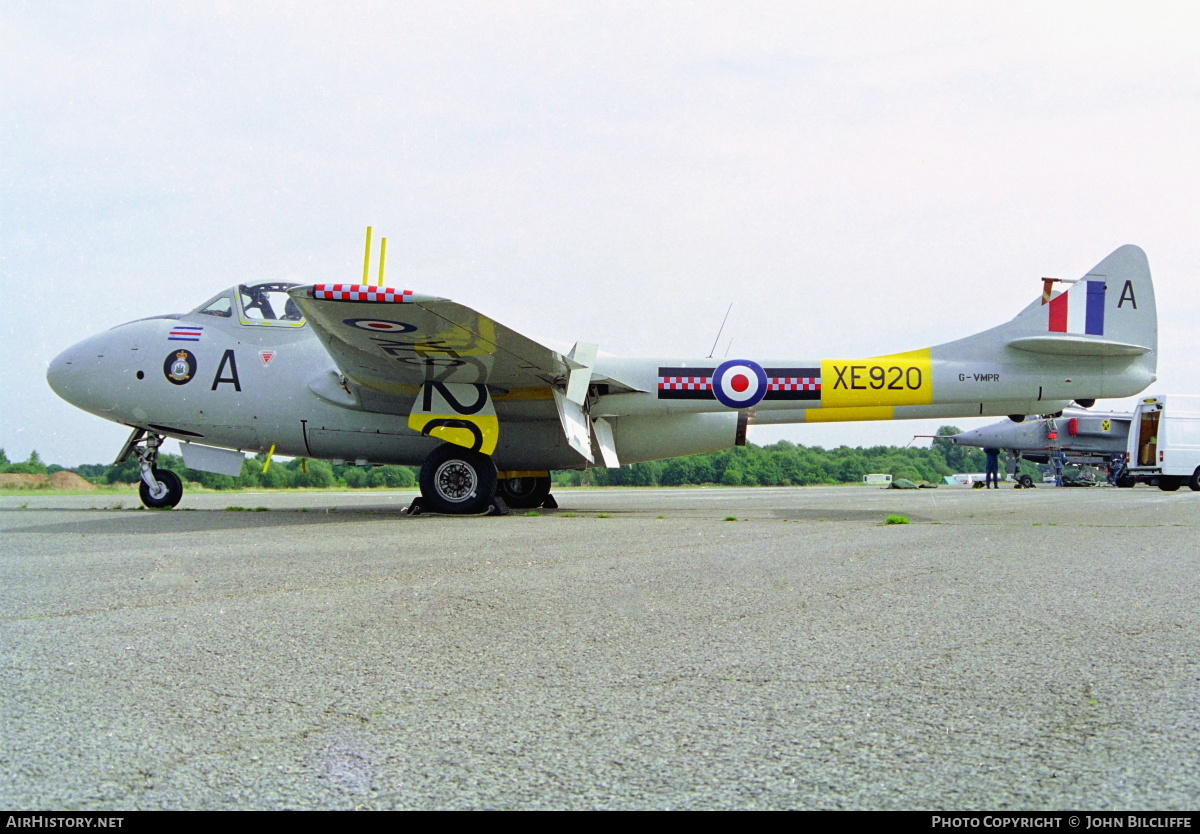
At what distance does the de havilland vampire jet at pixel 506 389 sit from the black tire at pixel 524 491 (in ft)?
2.78

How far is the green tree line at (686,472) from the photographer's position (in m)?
30.7

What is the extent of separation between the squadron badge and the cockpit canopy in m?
0.72

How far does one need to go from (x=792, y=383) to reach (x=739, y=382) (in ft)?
2.57

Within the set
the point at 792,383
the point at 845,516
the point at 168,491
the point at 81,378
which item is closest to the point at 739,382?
the point at 792,383

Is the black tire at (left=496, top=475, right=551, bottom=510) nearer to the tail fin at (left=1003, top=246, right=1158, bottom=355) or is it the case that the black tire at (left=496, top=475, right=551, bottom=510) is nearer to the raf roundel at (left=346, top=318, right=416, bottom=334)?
the raf roundel at (left=346, top=318, right=416, bottom=334)

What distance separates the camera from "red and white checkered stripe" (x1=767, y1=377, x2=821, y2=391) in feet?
43.6

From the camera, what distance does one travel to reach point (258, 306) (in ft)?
42.1

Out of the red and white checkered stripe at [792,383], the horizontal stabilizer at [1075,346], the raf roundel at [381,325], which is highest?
the horizontal stabilizer at [1075,346]

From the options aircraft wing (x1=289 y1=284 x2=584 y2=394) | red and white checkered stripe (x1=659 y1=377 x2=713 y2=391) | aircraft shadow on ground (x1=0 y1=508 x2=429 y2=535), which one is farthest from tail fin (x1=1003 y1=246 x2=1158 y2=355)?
aircraft shadow on ground (x1=0 y1=508 x2=429 y2=535)

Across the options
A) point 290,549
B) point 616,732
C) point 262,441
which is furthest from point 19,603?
point 262,441

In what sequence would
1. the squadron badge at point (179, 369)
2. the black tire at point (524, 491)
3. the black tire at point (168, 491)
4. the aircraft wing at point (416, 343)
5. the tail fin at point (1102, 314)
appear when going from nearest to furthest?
1. the aircraft wing at point (416, 343)
2. the squadron badge at point (179, 369)
3. the tail fin at point (1102, 314)
4. the black tire at point (168, 491)
5. the black tire at point (524, 491)

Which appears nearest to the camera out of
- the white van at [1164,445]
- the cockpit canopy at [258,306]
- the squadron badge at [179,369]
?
the squadron badge at [179,369]

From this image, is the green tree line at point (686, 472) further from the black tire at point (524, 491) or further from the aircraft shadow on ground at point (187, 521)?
the aircraft shadow on ground at point (187, 521)

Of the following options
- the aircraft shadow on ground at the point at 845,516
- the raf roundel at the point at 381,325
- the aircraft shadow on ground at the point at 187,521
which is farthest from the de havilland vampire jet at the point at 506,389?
the aircraft shadow on ground at the point at 845,516
